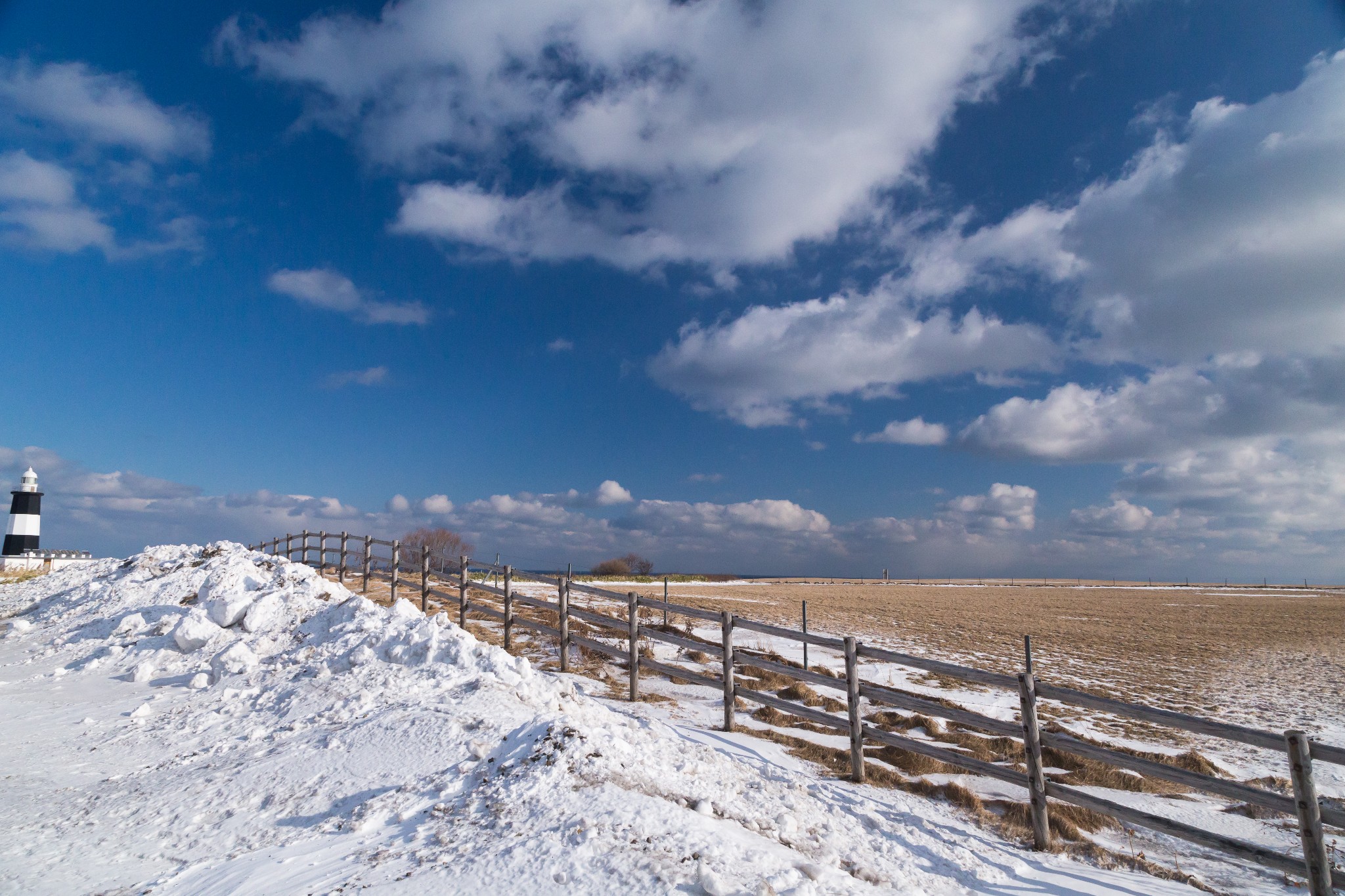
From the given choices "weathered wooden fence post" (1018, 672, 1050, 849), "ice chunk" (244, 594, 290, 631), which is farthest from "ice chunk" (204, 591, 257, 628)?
"weathered wooden fence post" (1018, 672, 1050, 849)

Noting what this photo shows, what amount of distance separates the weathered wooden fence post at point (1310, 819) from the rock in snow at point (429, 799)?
965 mm

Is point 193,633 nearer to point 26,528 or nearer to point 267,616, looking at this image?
point 267,616

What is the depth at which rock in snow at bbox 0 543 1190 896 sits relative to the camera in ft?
15.2

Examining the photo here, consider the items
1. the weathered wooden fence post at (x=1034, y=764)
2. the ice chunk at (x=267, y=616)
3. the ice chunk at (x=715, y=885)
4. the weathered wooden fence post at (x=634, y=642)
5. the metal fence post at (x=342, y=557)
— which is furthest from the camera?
the metal fence post at (x=342, y=557)

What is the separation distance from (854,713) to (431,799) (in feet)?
15.3

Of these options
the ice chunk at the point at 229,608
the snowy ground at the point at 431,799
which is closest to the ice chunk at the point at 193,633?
the ice chunk at the point at 229,608

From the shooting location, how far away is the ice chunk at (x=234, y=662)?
10695mm

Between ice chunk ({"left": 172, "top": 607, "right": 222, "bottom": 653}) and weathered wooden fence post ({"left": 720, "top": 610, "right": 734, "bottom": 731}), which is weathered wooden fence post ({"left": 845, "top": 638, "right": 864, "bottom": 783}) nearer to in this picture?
weathered wooden fence post ({"left": 720, "top": 610, "right": 734, "bottom": 731})

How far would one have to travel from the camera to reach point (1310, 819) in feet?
16.6

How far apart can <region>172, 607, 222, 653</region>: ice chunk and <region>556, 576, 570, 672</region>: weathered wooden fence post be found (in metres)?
6.46

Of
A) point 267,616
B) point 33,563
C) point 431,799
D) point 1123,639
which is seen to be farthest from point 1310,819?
point 33,563

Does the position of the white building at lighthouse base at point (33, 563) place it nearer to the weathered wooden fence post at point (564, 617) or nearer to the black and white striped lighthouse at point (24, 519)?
the black and white striped lighthouse at point (24, 519)

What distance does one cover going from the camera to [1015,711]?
11.7m

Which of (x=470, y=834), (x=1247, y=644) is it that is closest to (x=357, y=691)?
(x=470, y=834)
